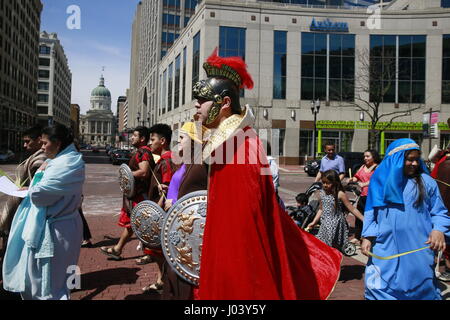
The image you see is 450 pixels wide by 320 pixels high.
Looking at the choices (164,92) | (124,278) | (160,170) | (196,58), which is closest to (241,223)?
(160,170)

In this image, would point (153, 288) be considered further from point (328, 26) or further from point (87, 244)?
point (328, 26)

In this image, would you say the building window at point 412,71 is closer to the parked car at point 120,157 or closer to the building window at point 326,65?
the building window at point 326,65

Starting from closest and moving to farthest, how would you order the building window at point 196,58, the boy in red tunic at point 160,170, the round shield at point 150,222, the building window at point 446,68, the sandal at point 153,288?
the round shield at point 150,222 < the sandal at point 153,288 < the boy in red tunic at point 160,170 < the building window at point 446,68 < the building window at point 196,58

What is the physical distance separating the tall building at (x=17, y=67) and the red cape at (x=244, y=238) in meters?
52.4

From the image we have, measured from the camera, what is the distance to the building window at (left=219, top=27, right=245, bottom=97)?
3347 centimetres

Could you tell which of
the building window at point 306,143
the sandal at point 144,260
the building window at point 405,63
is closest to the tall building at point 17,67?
the building window at point 306,143

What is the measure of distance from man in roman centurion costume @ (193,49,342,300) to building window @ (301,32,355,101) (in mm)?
33533

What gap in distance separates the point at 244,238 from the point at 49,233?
209 cm

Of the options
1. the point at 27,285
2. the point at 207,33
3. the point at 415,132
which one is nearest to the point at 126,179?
the point at 27,285

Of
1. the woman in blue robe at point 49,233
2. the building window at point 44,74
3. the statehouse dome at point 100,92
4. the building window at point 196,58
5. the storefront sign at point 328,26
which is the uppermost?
the statehouse dome at point 100,92

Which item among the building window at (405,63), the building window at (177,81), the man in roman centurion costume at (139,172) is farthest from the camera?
the building window at (177,81)

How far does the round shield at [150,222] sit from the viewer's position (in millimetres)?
3344

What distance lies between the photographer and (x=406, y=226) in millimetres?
3068

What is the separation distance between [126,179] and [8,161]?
32933 millimetres
